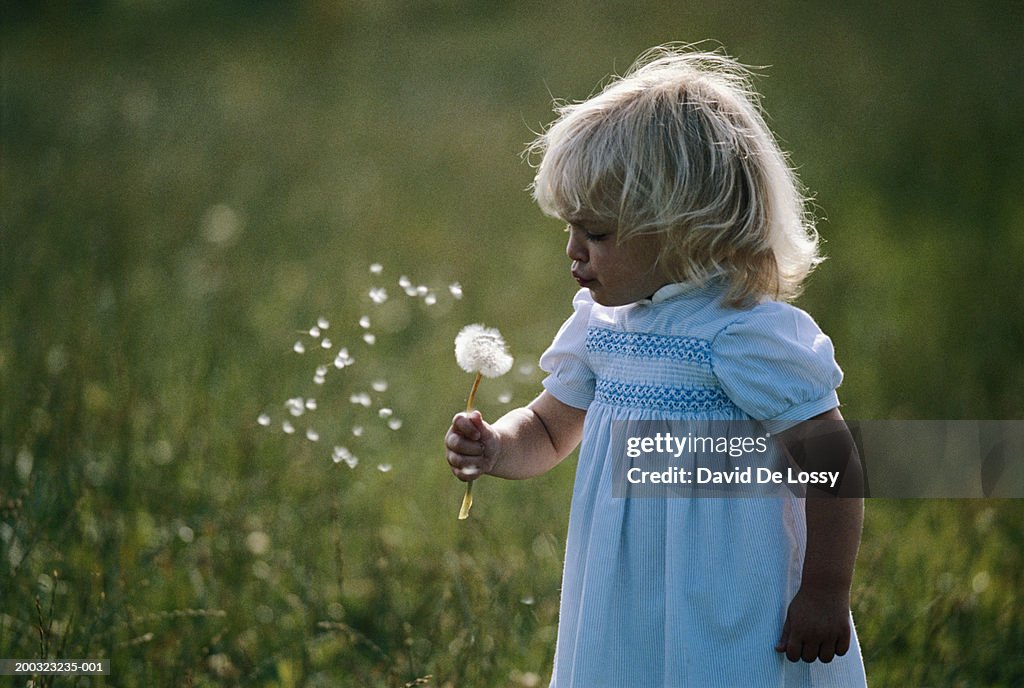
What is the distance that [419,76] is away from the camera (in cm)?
909

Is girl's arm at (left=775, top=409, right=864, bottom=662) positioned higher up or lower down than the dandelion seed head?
lower down

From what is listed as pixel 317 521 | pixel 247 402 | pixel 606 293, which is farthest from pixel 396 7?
pixel 606 293

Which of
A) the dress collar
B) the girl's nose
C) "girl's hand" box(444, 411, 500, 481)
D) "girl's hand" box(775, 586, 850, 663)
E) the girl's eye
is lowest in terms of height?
"girl's hand" box(775, 586, 850, 663)

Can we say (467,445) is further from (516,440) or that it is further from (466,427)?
(516,440)

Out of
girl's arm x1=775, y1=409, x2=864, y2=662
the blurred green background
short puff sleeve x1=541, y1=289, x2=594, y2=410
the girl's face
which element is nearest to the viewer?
girl's arm x1=775, y1=409, x2=864, y2=662

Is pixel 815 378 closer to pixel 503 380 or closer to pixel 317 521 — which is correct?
pixel 317 521

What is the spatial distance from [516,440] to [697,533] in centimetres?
40

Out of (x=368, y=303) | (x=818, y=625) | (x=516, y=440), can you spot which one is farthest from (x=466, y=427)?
(x=368, y=303)

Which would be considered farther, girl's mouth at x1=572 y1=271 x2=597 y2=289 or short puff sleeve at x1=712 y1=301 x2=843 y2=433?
girl's mouth at x1=572 y1=271 x2=597 y2=289

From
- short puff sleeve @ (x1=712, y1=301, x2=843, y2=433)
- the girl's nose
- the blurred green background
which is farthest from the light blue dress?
the blurred green background

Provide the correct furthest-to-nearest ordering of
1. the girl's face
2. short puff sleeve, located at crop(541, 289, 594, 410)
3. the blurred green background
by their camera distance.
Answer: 1. the blurred green background
2. short puff sleeve, located at crop(541, 289, 594, 410)
3. the girl's face

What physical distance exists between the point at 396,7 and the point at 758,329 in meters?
8.52

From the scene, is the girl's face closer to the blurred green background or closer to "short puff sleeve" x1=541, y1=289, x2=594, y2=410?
"short puff sleeve" x1=541, y1=289, x2=594, y2=410

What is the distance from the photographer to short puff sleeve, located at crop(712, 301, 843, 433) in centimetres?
198
